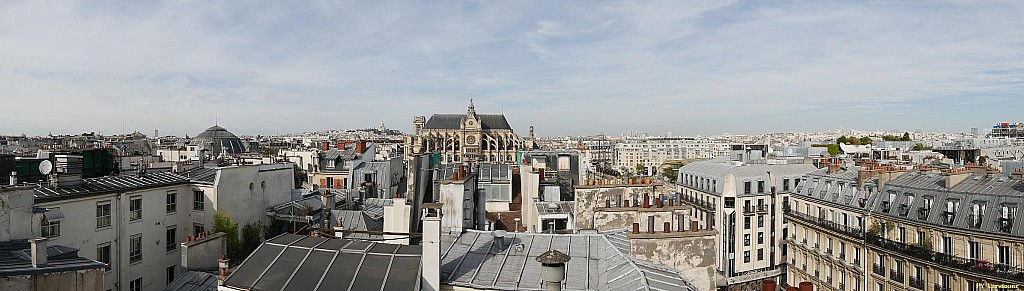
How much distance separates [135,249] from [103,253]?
118 cm

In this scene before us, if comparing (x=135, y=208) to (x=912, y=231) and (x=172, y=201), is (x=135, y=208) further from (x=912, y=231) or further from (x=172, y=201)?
(x=912, y=231)

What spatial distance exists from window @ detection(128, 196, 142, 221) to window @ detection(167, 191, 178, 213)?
1.31 metres

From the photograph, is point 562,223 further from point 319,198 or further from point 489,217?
point 319,198

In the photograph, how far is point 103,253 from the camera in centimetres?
1817

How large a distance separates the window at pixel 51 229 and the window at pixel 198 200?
16.0 ft

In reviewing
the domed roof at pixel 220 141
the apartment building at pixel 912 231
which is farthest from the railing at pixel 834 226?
the domed roof at pixel 220 141

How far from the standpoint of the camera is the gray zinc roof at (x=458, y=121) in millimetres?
151500

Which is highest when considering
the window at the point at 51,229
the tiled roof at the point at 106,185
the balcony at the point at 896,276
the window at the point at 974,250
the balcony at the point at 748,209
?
the tiled roof at the point at 106,185

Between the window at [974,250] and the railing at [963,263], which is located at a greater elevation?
the window at [974,250]

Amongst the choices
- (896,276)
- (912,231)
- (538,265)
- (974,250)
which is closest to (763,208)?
(896,276)

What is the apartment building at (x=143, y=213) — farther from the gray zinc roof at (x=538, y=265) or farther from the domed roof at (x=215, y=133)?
the domed roof at (x=215, y=133)

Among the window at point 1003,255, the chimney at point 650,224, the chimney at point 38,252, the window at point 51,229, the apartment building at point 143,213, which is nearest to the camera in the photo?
the chimney at point 38,252

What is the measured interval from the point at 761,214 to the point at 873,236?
17.2 meters

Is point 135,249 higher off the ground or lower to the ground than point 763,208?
higher
